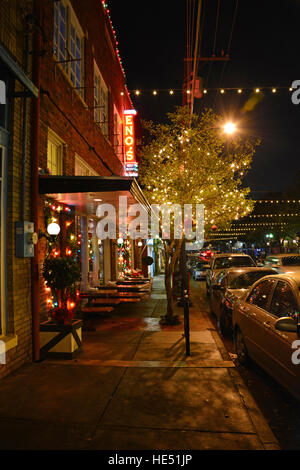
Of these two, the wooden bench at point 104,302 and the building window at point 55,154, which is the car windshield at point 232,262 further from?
the building window at point 55,154

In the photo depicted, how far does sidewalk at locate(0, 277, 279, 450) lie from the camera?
3252 millimetres

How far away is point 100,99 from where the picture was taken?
11812 millimetres

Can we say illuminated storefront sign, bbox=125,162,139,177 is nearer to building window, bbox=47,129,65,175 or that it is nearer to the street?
building window, bbox=47,129,65,175

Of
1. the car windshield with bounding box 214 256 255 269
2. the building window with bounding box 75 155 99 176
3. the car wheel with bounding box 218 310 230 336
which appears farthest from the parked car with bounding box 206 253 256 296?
the building window with bounding box 75 155 99 176

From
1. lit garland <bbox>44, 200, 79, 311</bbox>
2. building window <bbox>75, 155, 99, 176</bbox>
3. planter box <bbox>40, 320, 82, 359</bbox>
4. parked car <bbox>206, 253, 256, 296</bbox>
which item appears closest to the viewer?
planter box <bbox>40, 320, 82, 359</bbox>

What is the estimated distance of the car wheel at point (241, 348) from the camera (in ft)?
18.2

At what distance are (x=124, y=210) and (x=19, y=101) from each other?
470 cm

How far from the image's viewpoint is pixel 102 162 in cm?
1157

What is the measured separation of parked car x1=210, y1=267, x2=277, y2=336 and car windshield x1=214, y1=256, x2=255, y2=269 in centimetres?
371

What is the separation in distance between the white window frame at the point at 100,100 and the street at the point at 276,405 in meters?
8.90

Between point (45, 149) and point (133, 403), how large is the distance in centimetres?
501

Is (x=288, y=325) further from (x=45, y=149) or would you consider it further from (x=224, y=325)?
(x=45, y=149)

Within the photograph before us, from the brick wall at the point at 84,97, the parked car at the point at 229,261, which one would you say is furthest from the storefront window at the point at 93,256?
the parked car at the point at 229,261

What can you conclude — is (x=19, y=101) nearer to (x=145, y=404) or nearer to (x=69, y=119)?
(x=69, y=119)
